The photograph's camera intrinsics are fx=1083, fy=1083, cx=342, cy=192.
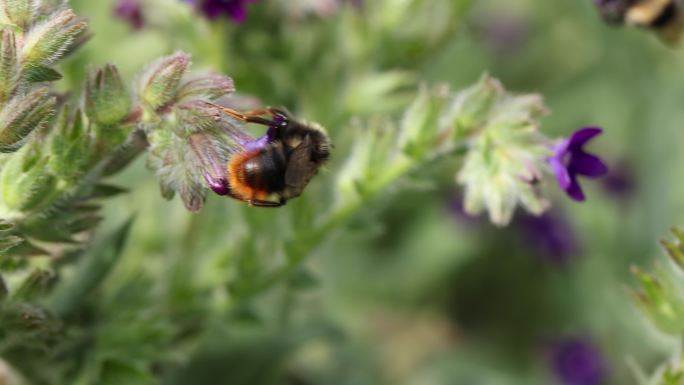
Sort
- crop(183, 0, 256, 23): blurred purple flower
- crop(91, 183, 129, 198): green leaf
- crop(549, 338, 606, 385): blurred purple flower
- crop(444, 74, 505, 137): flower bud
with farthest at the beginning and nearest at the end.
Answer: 1. crop(549, 338, 606, 385): blurred purple flower
2. crop(183, 0, 256, 23): blurred purple flower
3. crop(444, 74, 505, 137): flower bud
4. crop(91, 183, 129, 198): green leaf

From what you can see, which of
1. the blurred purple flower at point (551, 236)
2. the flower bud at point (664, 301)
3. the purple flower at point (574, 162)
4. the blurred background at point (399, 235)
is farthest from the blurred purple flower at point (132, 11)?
the blurred purple flower at point (551, 236)

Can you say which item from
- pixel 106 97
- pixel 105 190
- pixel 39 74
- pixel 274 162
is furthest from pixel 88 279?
pixel 274 162

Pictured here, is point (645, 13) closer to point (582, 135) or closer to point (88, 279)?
point (582, 135)

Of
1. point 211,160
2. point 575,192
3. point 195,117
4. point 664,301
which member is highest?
point 195,117

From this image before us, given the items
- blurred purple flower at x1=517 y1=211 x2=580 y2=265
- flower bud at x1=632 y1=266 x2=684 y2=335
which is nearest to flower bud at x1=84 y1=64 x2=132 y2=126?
flower bud at x1=632 y1=266 x2=684 y2=335

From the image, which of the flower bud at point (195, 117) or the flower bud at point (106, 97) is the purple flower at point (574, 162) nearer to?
the flower bud at point (195, 117)

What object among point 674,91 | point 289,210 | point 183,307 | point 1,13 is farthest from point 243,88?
point 674,91

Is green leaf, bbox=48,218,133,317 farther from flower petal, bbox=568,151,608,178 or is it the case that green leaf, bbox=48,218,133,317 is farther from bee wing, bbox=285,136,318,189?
flower petal, bbox=568,151,608,178
